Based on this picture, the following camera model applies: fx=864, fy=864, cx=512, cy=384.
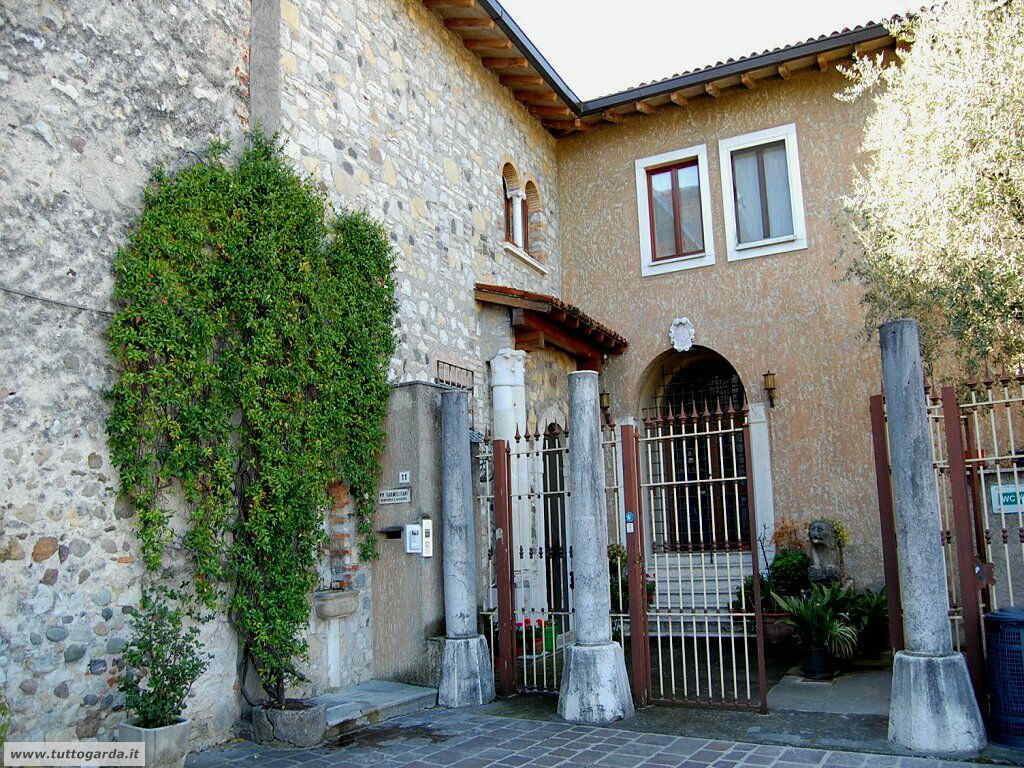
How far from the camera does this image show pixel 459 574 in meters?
7.46

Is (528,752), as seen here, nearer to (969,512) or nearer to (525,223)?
(969,512)

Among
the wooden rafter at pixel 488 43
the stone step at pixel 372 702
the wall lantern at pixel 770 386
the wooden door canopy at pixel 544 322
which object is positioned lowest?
the stone step at pixel 372 702

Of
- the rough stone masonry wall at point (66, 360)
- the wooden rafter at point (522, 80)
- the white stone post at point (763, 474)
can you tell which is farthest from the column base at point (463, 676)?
the wooden rafter at point (522, 80)

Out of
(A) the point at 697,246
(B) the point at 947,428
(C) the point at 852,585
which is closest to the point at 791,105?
(A) the point at 697,246

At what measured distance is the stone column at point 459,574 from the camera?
727 cm

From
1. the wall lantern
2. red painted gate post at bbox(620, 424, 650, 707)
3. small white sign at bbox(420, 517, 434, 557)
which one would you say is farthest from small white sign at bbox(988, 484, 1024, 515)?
the wall lantern

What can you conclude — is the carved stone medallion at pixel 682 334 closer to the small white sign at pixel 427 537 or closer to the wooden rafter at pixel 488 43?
the wooden rafter at pixel 488 43

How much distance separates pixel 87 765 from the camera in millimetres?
4949

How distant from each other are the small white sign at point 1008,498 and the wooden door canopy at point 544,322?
513 cm

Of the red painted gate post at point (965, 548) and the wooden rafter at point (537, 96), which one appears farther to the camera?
the wooden rafter at point (537, 96)

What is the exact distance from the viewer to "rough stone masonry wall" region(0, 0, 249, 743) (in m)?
5.16

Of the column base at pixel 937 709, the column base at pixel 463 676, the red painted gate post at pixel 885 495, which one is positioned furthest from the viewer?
the column base at pixel 463 676

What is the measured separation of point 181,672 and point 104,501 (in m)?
1.22

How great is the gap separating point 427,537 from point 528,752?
2.20 meters
